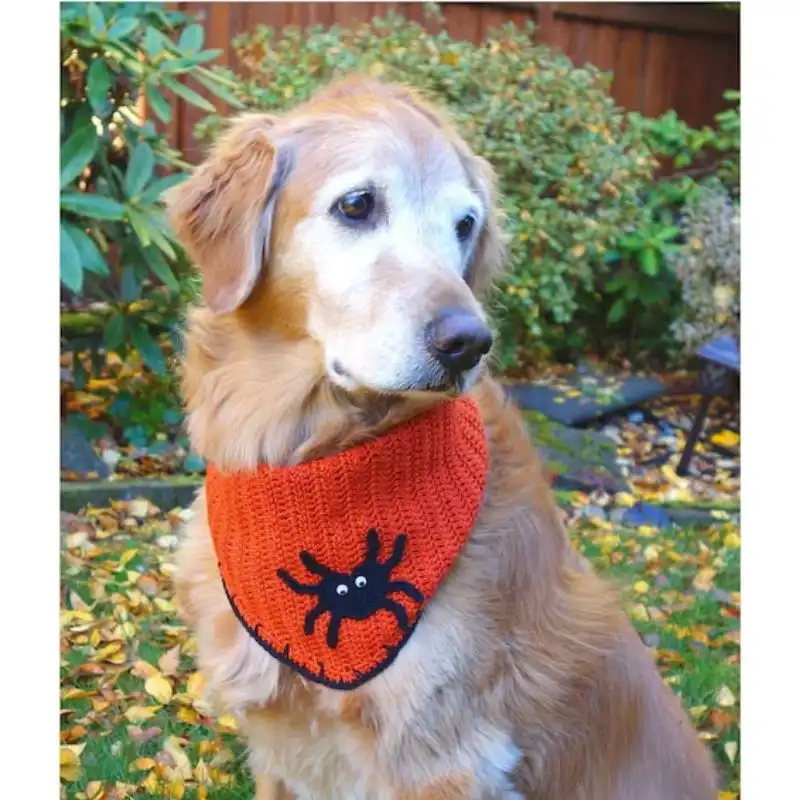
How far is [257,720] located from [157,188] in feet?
8.76

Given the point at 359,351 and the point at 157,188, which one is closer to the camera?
the point at 359,351

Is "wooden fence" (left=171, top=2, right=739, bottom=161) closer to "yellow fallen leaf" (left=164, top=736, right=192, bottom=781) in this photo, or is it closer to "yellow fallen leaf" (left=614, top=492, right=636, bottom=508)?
"yellow fallen leaf" (left=614, top=492, right=636, bottom=508)

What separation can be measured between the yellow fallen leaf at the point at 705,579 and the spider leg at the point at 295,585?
2789mm

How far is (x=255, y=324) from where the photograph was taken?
1973 millimetres

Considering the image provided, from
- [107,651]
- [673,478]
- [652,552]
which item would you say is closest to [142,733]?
[107,651]

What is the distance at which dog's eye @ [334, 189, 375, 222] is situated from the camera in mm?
1835

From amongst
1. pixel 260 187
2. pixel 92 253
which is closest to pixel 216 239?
pixel 260 187

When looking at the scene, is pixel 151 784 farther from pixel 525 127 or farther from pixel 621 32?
pixel 621 32

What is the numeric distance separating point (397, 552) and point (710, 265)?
4.86 meters

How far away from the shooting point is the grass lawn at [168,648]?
2.68m

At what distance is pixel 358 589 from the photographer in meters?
1.83
